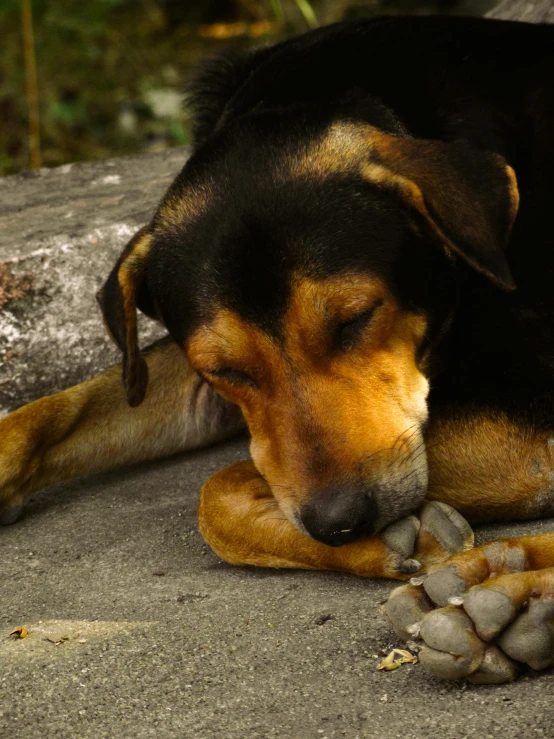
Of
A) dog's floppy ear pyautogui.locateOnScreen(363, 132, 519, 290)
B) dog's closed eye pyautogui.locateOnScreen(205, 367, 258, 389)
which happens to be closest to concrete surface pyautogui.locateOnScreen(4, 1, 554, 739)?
dog's closed eye pyautogui.locateOnScreen(205, 367, 258, 389)

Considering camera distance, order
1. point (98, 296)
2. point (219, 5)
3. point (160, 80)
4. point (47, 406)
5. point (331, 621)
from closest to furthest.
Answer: point (331, 621)
point (98, 296)
point (47, 406)
point (160, 80)
point (219, 5)

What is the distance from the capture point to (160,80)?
37.0 feet

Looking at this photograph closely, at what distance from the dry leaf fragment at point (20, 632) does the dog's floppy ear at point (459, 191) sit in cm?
172

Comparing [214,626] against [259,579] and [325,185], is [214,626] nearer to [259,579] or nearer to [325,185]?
[259,579]

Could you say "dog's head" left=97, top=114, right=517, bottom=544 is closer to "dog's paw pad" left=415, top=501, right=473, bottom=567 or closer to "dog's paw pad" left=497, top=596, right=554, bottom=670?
"dog's paw pad" left=415, top=501, right=473, bottom=567

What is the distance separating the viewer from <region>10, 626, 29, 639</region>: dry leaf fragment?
10.3ft

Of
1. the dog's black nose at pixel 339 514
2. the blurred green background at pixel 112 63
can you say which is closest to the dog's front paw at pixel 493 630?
the dog's black nose at pixel 339 514

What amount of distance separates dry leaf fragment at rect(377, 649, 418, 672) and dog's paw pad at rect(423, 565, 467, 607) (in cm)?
15

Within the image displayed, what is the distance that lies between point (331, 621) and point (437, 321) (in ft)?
3.78

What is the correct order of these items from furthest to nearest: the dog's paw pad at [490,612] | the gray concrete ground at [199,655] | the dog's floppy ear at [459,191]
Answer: the dog's floppy ear at [459,191], the dog's paw pad at [490,612], the gray concrete ground at [199,655]

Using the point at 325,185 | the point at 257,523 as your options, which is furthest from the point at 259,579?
the point at 325,185

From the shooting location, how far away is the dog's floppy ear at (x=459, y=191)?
131 inches

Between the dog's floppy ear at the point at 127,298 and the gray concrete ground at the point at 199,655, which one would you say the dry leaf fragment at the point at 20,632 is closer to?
the gray concrete ground at the point at 199,655

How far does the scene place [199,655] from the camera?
2.89m
